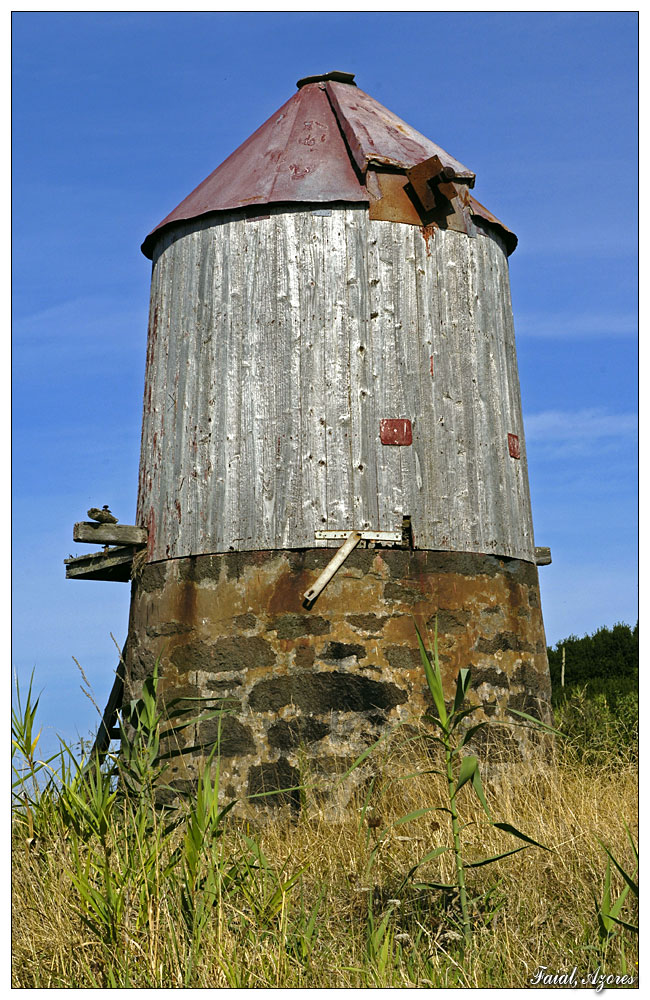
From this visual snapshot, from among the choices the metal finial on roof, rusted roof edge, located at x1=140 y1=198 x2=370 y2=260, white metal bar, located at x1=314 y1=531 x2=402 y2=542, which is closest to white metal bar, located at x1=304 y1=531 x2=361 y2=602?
white metal bar, located at x1=314 y1=531 x2=402 y2=542

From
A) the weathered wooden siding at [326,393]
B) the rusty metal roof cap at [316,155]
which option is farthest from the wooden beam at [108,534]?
the rusty metal roof cap at [316,155]

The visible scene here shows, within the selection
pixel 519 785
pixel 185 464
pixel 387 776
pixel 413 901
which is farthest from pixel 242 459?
pixel 413 901

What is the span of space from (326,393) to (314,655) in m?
2.03

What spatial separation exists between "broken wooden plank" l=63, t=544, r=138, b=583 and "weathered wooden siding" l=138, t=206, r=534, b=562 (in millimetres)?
463

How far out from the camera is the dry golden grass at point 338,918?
14.6 feet

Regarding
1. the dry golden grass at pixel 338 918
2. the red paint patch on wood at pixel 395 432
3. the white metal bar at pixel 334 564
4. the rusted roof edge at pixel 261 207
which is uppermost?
the rusted roof edge at pixel 261 207

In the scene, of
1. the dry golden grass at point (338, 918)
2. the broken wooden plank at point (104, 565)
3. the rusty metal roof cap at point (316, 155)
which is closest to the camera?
the dry golden grass at point (338, 918)

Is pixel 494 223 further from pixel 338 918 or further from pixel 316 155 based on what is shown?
pixel 338 918

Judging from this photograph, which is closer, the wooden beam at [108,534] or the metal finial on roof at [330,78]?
the wooden beam at [108,534]

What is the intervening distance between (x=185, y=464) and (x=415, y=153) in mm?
3354

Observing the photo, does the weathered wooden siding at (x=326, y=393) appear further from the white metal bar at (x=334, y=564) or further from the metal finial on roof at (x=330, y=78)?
the metal finial on roof at (x=330, y=78)

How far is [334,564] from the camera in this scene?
25.4ft

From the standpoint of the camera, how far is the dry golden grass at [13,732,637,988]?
4.46 metres

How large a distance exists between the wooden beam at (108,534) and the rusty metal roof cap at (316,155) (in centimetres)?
268
